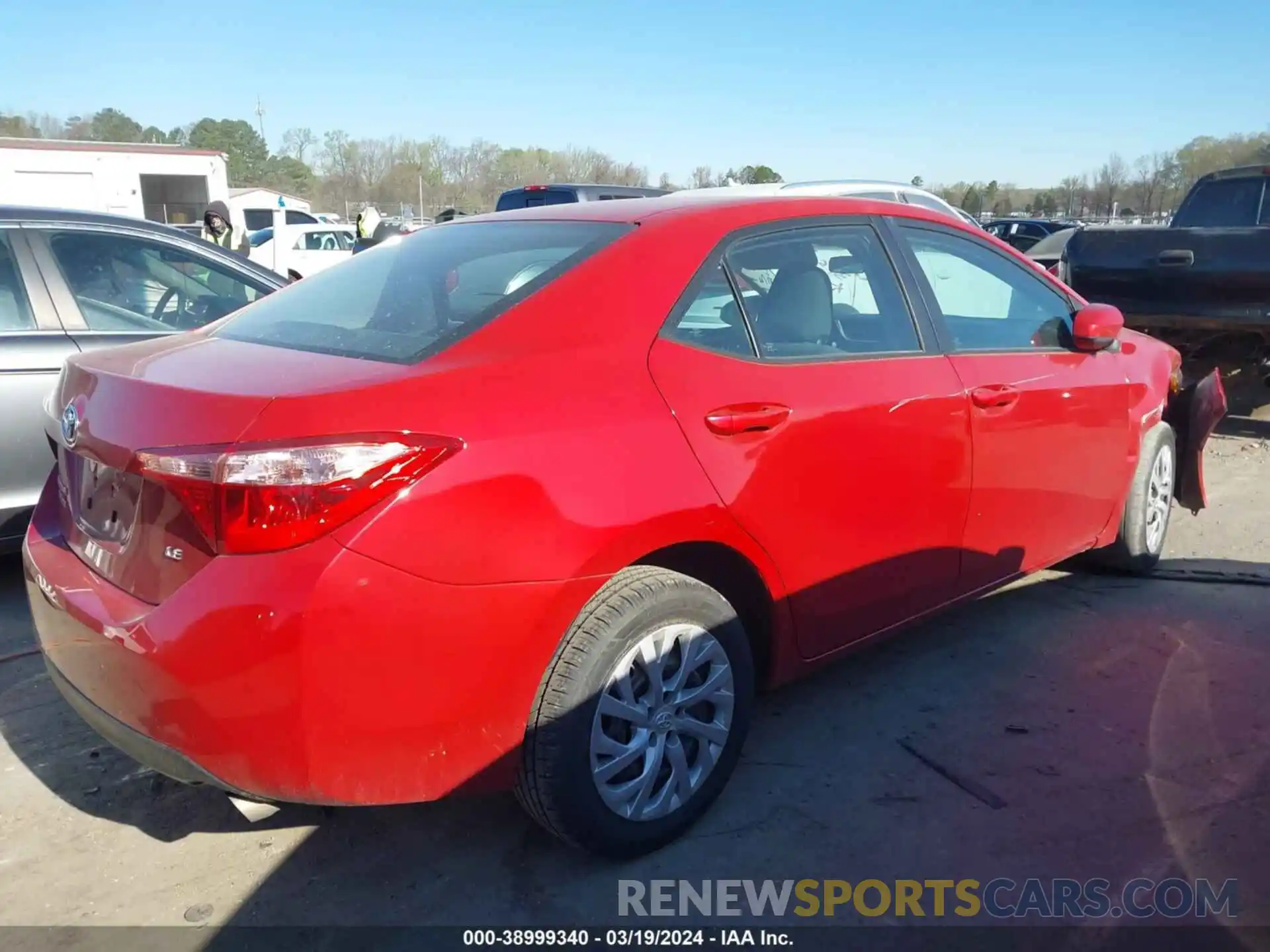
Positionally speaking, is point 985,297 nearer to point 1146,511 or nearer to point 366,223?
point 1146,511

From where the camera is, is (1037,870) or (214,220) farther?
(214,220)

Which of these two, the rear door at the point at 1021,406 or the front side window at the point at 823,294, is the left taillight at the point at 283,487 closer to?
the front side window at the point at 823,294

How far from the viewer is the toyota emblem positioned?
2.52 metres

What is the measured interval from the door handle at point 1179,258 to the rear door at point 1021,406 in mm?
3408

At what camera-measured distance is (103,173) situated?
35.6 meters

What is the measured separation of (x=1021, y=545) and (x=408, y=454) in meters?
2.54

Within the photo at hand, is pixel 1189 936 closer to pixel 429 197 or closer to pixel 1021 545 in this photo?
pixel 1021 545

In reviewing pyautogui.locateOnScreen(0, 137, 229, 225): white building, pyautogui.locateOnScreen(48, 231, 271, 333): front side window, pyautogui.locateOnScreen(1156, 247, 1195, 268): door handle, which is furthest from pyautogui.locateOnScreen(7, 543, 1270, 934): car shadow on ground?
pyautogui.locateOnScreen(0, 137, 229, 225): white building

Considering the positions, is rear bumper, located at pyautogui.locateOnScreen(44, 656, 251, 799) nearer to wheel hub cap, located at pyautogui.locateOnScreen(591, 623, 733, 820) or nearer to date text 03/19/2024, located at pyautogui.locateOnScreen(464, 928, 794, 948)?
date text 03/19/2024, located at pyautogui.locateOnScreen(464, 928, 794, 948)

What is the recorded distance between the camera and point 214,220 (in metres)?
10.5

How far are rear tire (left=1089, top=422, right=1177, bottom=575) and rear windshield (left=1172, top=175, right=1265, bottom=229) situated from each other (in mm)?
5536

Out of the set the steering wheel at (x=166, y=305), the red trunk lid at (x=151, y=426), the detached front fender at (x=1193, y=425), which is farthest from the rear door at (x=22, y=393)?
the detached front fender at (x=1193, y=425)

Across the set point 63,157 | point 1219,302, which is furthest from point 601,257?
point 63,157

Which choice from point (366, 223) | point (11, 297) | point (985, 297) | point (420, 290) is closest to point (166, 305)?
point (11, 297)
